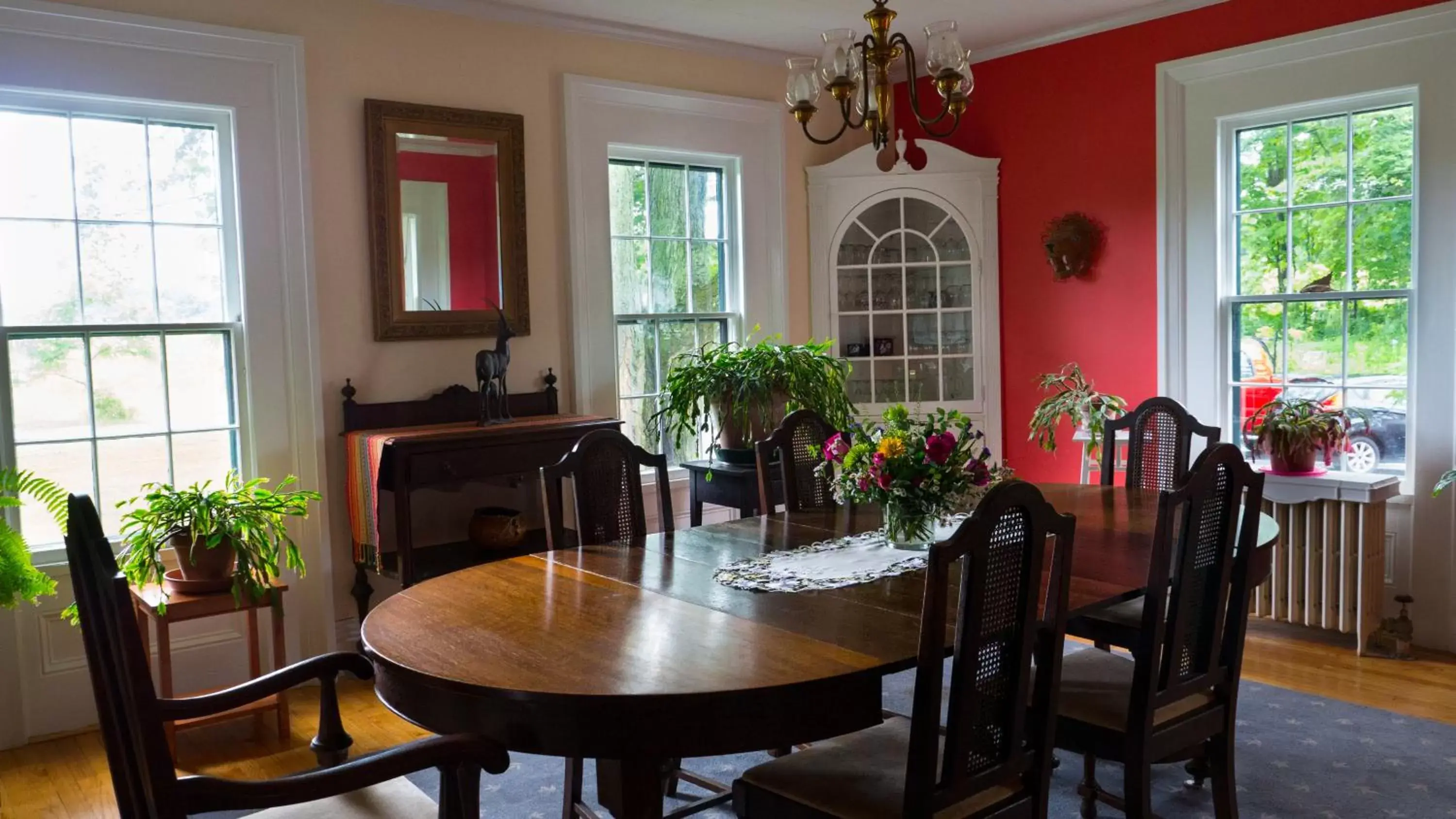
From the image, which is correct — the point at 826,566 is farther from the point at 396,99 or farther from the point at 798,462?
the point at 396,99

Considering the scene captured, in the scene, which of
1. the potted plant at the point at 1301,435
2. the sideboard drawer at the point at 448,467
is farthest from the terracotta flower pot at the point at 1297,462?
the sideboard drawer at the point at 448,467

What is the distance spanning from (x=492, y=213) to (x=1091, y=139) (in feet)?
9.10

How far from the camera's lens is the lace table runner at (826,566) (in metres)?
2.60

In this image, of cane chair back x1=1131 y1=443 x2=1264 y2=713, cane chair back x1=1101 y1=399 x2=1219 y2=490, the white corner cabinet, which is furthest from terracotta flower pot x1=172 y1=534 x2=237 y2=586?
the white corner cabinet

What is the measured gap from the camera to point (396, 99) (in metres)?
4.45

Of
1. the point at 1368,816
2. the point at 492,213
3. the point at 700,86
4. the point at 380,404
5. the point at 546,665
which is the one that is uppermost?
the point at 700,86

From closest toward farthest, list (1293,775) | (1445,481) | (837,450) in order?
(837,450) < (1293,775) < (1445,481)

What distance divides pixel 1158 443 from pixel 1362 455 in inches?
45.3

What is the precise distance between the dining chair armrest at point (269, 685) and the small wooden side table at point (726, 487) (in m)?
2.64

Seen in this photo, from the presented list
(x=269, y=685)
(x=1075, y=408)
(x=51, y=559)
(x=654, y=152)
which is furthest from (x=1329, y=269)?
(x=51, y=559)

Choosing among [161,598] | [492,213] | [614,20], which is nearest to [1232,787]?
[161,598]

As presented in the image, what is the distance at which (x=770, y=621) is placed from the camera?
Answer: 228cm

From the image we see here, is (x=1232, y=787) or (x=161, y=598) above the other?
(x=161, y=598)

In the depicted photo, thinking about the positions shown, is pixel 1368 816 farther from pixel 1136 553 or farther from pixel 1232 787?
pixel 1136 553
